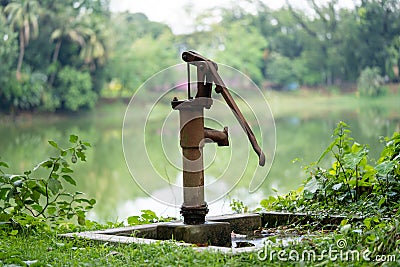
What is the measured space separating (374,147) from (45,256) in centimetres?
1247

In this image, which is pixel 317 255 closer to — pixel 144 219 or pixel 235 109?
pixel 235 109

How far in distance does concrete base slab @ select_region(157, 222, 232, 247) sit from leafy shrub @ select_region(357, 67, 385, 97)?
1758 centimetres

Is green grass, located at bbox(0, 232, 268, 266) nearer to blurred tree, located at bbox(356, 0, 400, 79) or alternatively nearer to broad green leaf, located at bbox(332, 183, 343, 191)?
broad green leaf, located at bbox(332, 183, 343, 191)

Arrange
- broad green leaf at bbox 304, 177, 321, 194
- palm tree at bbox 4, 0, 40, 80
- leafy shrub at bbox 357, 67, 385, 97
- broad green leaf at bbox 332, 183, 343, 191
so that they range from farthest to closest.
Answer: leafy shrub at bbox 357, 67, 385, 97 < palm tree at bbox 4, 0, 40, 80 < broad green leaf at bbox 304, 177, 321, 194 < broad green leaf at bbox 332, 183, 343, 191

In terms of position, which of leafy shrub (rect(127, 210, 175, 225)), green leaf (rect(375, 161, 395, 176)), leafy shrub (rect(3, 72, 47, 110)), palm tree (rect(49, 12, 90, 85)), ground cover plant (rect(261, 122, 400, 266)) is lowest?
leafy shrub (rect(127, 210, 175, 225))

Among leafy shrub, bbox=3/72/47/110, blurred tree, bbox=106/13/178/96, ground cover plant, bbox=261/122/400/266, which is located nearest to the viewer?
ground cover plant, bbox=261/122/400/266

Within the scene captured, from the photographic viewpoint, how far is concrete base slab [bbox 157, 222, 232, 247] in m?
2.43

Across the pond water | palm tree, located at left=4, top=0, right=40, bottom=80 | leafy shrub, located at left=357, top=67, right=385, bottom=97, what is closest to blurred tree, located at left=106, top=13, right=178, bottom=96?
the pond water

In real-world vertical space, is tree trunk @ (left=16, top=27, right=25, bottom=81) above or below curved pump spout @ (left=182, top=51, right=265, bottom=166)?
above

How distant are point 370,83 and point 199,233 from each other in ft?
59.8

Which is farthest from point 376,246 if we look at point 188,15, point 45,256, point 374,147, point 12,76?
point 188,15

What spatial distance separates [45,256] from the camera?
7.39 ft

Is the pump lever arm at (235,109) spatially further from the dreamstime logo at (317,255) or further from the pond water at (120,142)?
the pond water at (120,142)

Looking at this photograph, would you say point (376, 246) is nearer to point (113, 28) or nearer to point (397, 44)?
point (397, 44)
